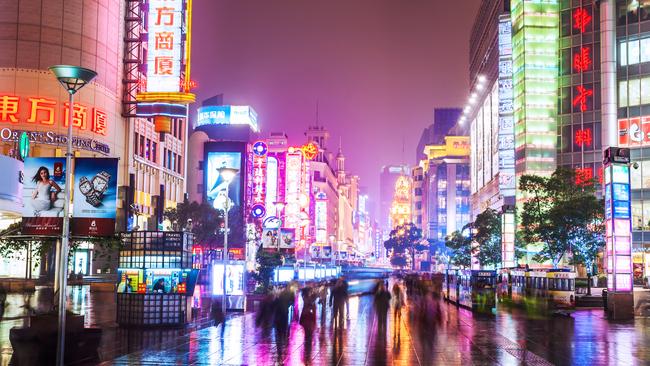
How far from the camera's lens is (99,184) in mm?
21516

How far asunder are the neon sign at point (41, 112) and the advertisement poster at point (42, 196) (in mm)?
49145

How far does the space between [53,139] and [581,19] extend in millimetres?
58984

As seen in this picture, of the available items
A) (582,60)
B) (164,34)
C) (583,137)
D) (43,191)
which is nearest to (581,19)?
(582,60)

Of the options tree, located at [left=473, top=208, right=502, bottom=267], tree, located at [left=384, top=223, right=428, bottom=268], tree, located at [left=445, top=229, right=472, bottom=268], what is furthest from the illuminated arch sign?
tree, located at [left=473, top=208, right=502, bottom=267]

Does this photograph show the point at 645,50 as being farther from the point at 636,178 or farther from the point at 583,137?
the point at 636,178

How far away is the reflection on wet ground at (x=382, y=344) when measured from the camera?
65.1 feet

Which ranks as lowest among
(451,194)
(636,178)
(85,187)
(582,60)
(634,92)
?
(85,187)

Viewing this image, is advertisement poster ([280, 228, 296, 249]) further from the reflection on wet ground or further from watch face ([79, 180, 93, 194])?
watch face ([79, 180, 93, 194])

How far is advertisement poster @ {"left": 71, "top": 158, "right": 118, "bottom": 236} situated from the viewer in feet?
70.4

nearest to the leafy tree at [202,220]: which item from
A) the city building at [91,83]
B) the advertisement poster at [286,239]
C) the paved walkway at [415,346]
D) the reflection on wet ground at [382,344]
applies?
the city building at [91,83]

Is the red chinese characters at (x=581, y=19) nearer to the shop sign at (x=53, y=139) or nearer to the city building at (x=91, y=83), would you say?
the city building at (x=91, y=83)

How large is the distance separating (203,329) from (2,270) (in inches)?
1962

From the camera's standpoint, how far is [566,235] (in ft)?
201

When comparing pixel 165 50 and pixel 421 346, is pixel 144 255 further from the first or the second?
pixel 165 50
